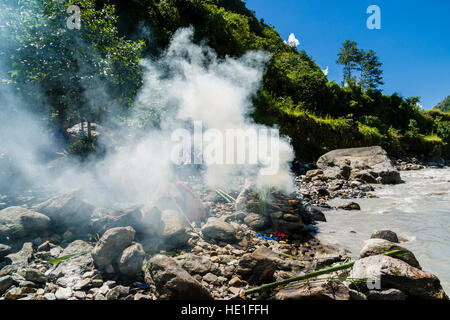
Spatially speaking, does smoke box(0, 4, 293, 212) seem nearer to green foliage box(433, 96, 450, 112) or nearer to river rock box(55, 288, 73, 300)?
river rock box(55, 288, 73, 300)

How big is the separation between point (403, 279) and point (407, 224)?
3.13m

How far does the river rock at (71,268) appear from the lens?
194 cm

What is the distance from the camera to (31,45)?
4598 mm

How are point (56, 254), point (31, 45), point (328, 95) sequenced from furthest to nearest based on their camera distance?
point (328, 95)
point (31, 45)
point (56, 254)

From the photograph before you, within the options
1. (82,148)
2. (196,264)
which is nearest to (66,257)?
(196,264)

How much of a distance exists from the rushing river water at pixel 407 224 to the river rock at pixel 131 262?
272 cm

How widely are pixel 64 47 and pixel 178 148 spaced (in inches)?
140

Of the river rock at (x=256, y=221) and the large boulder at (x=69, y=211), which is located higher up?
the large boulder at (x=69, y=211)

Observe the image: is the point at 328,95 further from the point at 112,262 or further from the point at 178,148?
the point at 112,262

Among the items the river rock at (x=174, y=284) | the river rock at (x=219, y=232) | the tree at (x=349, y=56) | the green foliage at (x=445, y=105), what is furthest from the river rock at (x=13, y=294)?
the green foliage at (x=445, y=105)

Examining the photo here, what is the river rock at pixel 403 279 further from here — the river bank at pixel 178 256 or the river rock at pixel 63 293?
the river rock at pixel 63 293

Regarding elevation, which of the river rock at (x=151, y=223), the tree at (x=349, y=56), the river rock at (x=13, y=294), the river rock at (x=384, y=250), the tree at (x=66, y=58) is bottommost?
the river rock at (x=13, y=294)

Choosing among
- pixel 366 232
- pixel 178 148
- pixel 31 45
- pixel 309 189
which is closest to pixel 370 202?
pixel 309 189

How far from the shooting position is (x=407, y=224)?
4.17 meters
